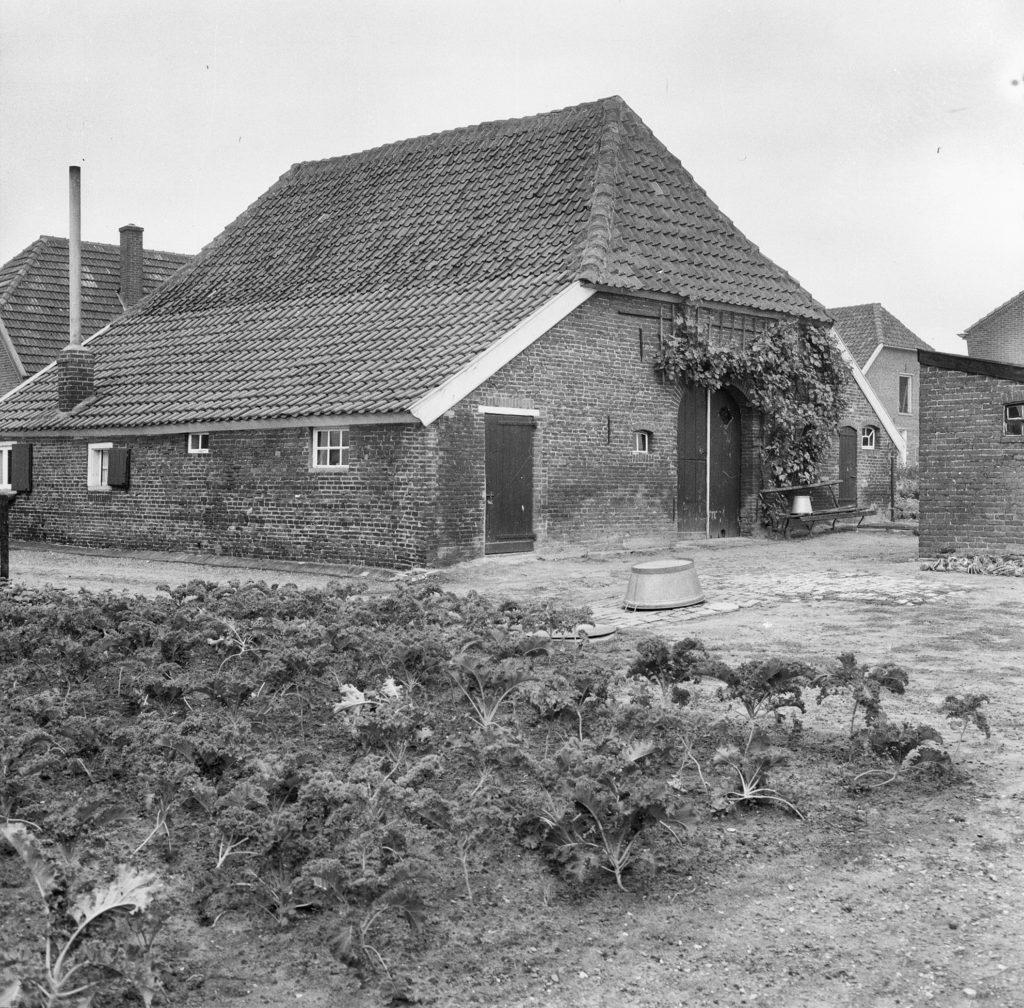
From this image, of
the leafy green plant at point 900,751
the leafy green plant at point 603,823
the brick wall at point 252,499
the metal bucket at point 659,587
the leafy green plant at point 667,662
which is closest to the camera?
the leafy green plant at point 603,823

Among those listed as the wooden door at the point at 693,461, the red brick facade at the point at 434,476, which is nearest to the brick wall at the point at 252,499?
the red brick facade at the point at 434,476

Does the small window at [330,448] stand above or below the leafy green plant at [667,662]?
above

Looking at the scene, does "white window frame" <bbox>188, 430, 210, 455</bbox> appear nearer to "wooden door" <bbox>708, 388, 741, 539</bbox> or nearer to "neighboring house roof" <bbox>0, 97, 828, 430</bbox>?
"neighboring house roof" <bbox>0, 97, 828, 430</bbox>

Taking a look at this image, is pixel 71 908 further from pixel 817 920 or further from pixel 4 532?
pixel 4 532

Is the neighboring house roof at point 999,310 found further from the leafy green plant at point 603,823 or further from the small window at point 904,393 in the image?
the leafy green plant at point 603,823

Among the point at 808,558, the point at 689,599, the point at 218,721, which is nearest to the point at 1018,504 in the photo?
the point at 808,558

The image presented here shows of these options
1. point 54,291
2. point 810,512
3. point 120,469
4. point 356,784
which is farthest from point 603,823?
point 54,291

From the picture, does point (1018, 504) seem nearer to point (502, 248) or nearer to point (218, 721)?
point (502, 248)

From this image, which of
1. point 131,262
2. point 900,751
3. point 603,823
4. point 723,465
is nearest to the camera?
point 603,823

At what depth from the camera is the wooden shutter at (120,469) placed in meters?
22.4

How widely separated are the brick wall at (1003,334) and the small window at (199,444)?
4115 centimetres

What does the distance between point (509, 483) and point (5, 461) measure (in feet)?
38.3

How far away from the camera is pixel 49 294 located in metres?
32.1

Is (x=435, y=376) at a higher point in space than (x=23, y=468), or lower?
higher
